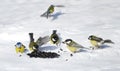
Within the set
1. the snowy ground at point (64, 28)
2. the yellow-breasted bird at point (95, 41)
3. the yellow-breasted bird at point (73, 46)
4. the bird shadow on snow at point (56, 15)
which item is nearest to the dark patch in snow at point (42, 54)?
the snowy ground at point (64, 28)

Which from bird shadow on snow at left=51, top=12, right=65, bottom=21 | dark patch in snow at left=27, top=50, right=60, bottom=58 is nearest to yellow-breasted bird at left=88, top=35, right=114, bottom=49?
dark patch in snow at left=27, top=50, right=60, bottom=58

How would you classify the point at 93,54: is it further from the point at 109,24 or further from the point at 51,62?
the point at 109,24

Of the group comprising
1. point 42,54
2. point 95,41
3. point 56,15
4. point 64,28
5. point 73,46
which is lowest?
point 42,54

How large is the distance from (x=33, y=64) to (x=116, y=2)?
5507 millimetres

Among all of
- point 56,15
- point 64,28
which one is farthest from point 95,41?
point 56,15

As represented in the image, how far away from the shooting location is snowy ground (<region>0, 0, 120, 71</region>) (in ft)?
28.1

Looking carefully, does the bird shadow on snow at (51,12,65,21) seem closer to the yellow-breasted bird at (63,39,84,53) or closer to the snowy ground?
the snowy ground

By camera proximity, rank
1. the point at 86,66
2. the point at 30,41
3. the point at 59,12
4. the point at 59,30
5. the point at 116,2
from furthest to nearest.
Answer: the point at 116,2, the point at 59,12, the point at 59,30, the point at 30,41, the point at 86,66

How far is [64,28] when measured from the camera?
10.8m

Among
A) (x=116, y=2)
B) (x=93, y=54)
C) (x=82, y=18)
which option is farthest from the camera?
(x=116, y=2)

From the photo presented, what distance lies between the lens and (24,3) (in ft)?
45.8

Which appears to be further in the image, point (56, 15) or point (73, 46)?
point (56, 15)

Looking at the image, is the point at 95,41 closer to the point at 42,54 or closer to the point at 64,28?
the point at 42,54

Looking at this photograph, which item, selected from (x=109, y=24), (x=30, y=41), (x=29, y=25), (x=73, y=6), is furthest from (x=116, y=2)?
(x=30, y=41)
